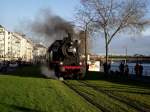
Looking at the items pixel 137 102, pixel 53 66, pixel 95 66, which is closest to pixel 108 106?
pixel 137 102

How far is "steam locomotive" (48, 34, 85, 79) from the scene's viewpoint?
41750 millimetres

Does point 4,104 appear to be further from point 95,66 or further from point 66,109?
point 95,66

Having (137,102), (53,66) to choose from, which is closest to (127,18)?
(53,66)

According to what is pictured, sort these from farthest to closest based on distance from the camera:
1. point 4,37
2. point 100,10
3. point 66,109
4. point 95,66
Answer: point 4,37 → point 95,66 → point 100,10 → point 66,109

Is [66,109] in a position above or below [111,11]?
below

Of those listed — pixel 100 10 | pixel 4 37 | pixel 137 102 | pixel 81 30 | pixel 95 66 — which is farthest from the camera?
pixel 4 37

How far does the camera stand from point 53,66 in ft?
144

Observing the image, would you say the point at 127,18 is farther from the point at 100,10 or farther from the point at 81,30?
the point at 81,30

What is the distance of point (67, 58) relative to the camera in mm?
41812

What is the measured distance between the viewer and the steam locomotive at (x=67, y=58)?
4175 cm

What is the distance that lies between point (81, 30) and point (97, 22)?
12058 mm

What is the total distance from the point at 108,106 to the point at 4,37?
172 meters

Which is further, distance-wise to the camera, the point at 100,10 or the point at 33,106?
the point at 100,10

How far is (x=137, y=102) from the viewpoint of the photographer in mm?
21078
